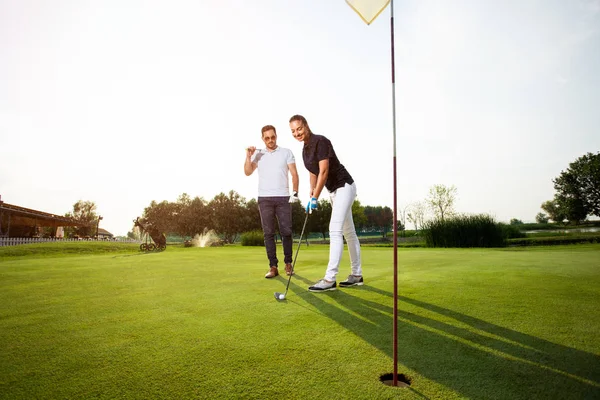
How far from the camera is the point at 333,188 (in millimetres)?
4598

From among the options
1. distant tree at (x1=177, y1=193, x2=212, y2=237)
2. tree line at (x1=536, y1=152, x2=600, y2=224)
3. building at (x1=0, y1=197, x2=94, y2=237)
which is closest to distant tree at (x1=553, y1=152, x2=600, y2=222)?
tree line at (x1=536, y1=152, x2=600, y2=224)

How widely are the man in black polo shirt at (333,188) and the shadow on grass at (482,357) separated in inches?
62.7

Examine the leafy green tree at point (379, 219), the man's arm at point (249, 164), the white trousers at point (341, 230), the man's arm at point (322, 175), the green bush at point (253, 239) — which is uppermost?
the leafy green tree at point (379, 219)

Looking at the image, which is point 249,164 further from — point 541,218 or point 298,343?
point 541,218

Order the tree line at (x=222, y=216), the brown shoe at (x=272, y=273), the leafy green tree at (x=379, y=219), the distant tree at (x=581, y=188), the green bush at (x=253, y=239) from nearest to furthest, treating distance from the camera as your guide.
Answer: the brown shoe at (x=272, y=273)
the green bush at (x=253, y=239)
the distant tree at (x=581, y=188)
the tree line at (x=222, y=216)
the leafy green tree at (x=379, y=219)

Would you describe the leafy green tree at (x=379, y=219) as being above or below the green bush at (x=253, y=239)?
above

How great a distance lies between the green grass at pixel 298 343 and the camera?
61.7 inches

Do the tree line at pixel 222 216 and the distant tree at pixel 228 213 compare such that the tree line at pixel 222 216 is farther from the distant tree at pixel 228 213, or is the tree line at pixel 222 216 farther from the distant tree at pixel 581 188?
the distant tree at pixel 581 188

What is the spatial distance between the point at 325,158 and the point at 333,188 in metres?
0.47

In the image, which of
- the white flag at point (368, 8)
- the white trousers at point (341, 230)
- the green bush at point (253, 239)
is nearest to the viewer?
the white flag at point (368, 8)

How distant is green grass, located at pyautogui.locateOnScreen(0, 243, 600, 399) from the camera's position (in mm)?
1567

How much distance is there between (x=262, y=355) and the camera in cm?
192

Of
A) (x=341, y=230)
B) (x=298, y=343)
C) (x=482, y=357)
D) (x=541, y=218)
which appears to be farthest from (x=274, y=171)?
(x=541, y=218)

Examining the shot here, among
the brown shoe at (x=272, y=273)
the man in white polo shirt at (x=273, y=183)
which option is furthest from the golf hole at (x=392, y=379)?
the man in white polo shirt at (x=273, y=183)
